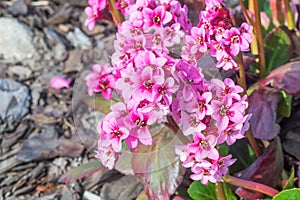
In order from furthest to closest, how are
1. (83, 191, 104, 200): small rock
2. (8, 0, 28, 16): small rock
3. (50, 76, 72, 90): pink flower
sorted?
(8, 0, 28, 16): small rock
(50, 76, 72, 90): pink flower
(83, 191, 104, 200): small rock

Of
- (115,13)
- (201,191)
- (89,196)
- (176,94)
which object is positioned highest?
(115,13)

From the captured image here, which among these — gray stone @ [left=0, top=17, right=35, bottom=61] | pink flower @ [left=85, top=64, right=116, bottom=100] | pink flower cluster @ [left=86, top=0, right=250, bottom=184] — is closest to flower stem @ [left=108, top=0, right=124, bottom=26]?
pink flower @ [left=85, top=64, right=116, bottom=100]

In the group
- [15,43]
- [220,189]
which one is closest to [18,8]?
[15,43]

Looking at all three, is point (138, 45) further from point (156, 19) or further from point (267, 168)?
point (267, 168)

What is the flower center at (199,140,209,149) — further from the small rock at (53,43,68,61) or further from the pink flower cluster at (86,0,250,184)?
the small rock at (53,43,68,61)

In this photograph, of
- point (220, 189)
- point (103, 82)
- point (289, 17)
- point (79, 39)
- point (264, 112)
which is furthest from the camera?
point (79, 39)

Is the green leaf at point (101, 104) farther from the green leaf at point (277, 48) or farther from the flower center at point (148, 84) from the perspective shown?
the green leaf at point (277, 48)
